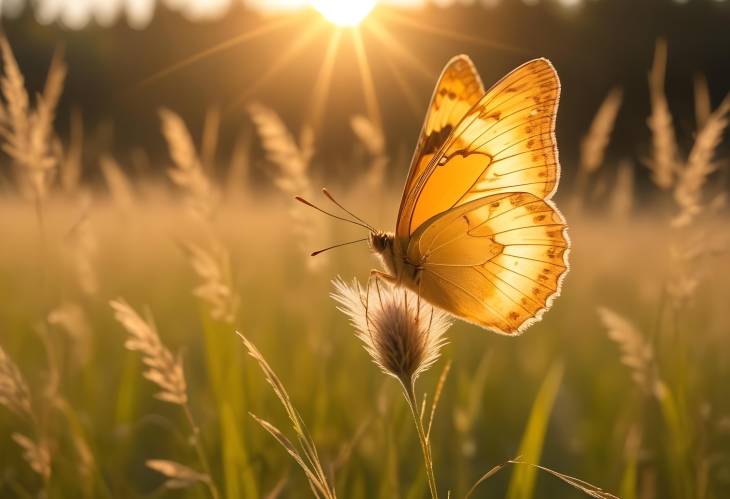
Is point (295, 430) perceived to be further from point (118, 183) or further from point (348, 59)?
point (348, 59)

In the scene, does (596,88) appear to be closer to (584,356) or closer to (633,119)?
(633,119)

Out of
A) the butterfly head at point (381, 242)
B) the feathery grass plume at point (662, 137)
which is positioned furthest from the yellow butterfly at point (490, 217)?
the feathery grass plume at point (662, 137)

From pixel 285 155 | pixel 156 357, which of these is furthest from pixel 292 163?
pixel 156 357

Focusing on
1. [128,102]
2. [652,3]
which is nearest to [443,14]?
[652,3]

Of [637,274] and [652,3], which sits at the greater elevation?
[652,3]

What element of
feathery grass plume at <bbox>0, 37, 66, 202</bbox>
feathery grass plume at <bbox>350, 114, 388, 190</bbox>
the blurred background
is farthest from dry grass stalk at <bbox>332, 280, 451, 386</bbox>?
the blurred background

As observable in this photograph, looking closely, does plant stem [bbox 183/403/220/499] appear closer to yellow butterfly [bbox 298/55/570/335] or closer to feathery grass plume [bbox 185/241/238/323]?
feathery grass plume [bbox 185/241/238/323]
